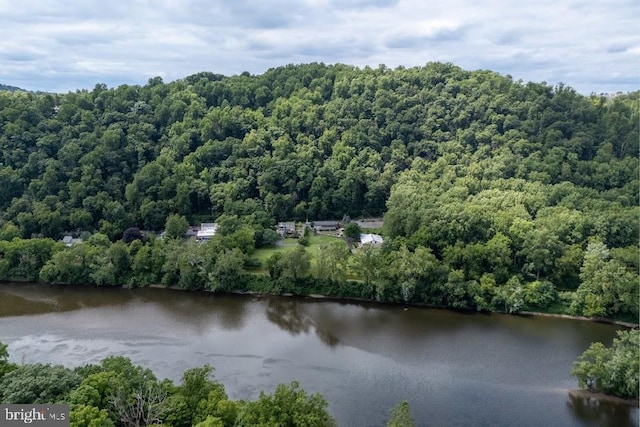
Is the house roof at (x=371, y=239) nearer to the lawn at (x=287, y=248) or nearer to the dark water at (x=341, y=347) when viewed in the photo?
the lawn at (x=287, y=248)

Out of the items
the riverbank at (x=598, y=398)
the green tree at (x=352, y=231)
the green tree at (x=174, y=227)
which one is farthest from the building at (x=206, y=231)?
the riverbank at (x=598, y=398)

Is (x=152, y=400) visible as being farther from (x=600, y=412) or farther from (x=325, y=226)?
(x=325, y=226)

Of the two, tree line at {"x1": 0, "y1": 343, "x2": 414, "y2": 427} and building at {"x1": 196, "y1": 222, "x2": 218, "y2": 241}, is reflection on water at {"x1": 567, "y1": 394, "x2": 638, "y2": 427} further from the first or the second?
building at {"x1": 196, "y1": 222, "x2": 218, "y2": 241}

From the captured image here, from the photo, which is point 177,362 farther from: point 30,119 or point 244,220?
point 30,119

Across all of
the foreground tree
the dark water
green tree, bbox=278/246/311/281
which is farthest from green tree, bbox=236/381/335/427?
green tree, bbox=278/246/311/281

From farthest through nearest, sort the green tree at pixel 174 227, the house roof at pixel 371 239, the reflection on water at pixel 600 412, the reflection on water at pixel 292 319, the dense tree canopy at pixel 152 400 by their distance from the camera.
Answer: the green tree at pixel 174 227 < the house roof at pixel 371 239 < the reflection on water at pixel 292 319 < the reflection on water at pixel 600 412 < the dense tree canopy at pixel 152 400

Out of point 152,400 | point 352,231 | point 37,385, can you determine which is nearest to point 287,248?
point 352,231
